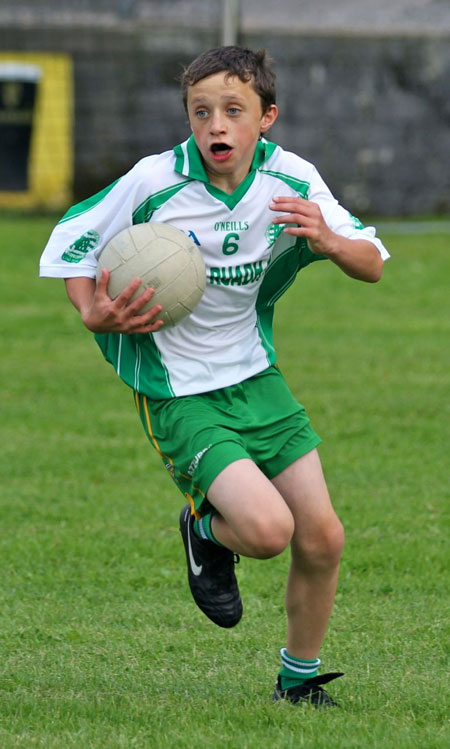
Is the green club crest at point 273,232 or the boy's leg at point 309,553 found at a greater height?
the green club crest at point 273,232

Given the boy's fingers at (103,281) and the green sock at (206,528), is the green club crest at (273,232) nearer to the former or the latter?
the boy's fingers at (103,281)

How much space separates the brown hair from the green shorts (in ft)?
3.31

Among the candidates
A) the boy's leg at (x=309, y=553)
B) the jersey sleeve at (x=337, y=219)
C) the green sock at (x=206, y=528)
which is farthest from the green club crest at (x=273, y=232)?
the green sock at (x=206, y=528)

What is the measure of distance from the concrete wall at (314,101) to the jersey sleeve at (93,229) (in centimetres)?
1738

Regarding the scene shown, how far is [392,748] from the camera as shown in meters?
3.90

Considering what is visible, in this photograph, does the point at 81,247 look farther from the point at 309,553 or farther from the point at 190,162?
the point at 309,553

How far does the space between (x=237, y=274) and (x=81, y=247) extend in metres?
0.55

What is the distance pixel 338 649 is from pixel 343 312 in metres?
9.17

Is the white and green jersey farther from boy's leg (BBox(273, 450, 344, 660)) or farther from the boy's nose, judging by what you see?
boy's leg (BBox(273, 450, 344, 660))

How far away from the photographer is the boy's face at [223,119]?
4.36 meters

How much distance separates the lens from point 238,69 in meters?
4.41

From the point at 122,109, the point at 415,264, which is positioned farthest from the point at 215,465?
the point at 122,109

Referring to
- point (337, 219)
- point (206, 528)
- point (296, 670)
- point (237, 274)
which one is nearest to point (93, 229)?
point (237, 274)

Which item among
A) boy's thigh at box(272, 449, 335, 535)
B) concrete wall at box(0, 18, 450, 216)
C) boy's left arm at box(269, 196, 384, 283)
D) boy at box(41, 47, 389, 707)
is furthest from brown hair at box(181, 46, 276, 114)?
concrete wall at box(0, 18, 450, 216)
